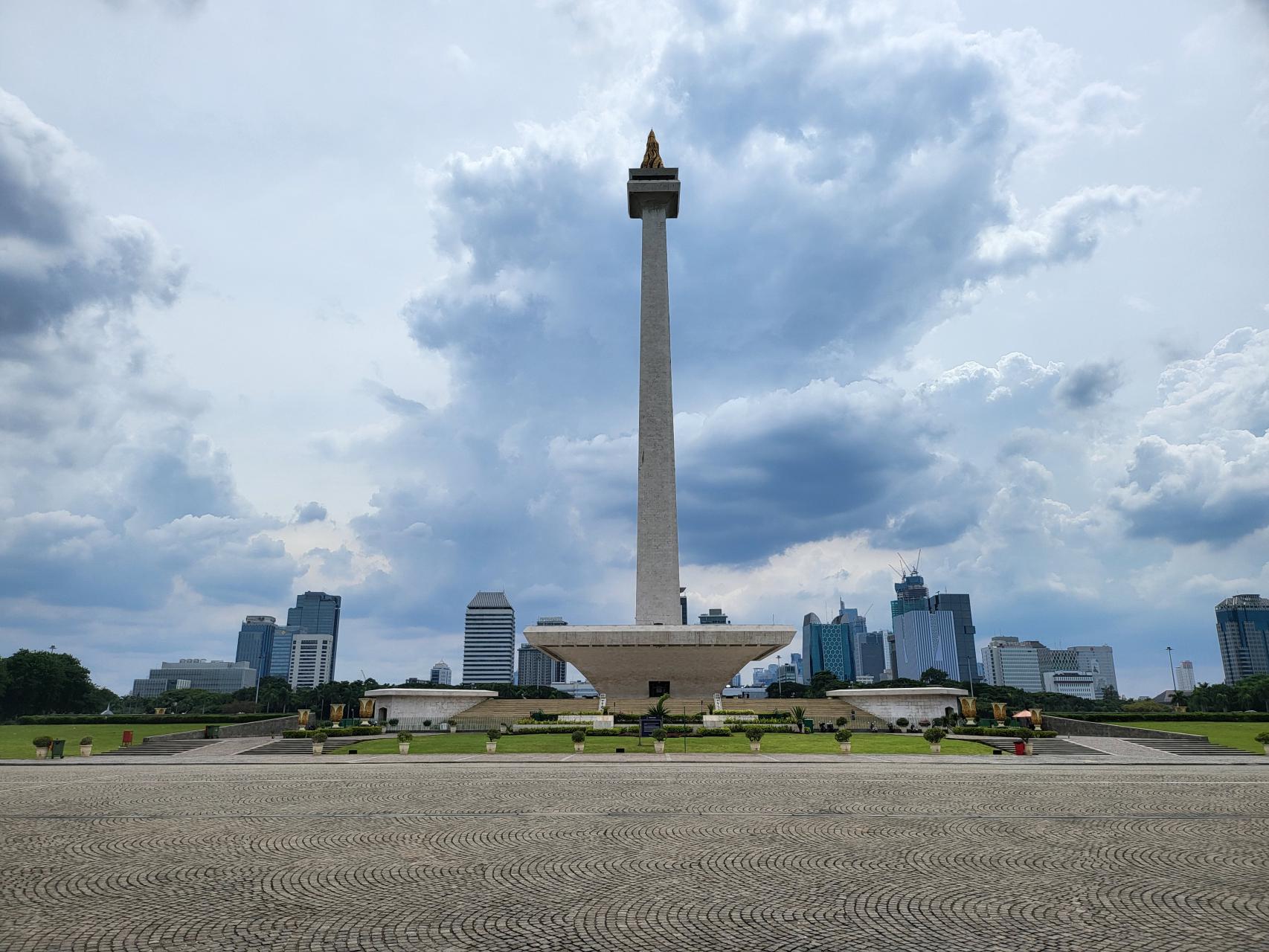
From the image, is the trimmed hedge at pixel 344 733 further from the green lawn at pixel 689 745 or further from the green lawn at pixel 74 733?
the green lawn at pixel 74 733

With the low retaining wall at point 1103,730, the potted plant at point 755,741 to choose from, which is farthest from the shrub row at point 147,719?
the low retaining wall at point 1103,730

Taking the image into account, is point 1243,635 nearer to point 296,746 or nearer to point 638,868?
point 296,746

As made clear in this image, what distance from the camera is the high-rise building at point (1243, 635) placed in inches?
6964

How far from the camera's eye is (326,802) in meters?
16.0

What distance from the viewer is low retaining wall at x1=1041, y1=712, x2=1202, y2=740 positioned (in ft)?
118

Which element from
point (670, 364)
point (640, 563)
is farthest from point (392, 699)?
point (670, 364)

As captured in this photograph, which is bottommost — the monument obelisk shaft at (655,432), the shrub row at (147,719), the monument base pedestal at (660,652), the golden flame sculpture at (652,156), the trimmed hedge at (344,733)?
the trimmed hedge at (344,733)

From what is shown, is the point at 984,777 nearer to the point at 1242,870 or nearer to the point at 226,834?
the point at 1242,870

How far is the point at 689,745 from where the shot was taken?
1281 inches

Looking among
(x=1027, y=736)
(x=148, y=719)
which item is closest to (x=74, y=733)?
(x=148, y=719)

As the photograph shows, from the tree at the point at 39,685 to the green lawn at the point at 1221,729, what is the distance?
79.5 metres

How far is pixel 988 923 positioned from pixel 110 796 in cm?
1758

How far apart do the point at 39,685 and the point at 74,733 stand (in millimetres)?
33358

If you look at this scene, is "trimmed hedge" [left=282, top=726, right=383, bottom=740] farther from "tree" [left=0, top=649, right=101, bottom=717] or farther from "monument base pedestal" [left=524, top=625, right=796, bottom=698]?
"tree" [left=0, top=649, right=101, bottom=717]
